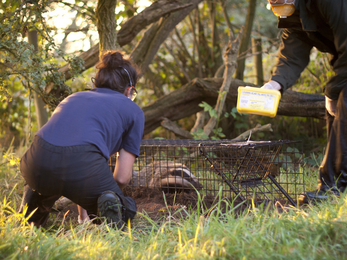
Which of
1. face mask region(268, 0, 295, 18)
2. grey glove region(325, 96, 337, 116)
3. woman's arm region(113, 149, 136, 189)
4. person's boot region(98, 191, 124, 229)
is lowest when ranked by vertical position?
person's boot region(98, 191, 124, 229)

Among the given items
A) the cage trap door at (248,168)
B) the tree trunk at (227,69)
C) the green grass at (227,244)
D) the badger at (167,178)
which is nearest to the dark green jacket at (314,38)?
the cage trap door at (248,168)

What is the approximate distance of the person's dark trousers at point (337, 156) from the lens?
2.12 meters

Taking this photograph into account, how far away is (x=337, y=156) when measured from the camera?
2.16 metres

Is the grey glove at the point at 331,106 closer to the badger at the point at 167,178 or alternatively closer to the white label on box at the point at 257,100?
the white label on box at the point at 257,100

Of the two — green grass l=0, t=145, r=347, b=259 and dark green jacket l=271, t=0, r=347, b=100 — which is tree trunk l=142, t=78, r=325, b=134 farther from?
green grass l=0, t=145, r=347, b=259

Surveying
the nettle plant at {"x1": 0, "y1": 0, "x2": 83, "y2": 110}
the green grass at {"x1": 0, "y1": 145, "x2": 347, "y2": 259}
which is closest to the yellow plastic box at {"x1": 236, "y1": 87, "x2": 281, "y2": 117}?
the green grass at {"x1": 0, "y1": 145, "x2": 347, "y2": 259}

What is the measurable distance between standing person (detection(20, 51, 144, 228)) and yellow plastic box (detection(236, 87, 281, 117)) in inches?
27.2

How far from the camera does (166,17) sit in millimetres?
4406

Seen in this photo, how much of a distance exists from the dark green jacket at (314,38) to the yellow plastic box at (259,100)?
0.34 metres

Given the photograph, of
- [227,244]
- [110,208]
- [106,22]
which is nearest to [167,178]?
[110,208]

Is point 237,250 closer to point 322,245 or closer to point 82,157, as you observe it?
point 322,245

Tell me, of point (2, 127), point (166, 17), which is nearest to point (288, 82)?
point (166, 17)

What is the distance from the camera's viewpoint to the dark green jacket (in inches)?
81.0

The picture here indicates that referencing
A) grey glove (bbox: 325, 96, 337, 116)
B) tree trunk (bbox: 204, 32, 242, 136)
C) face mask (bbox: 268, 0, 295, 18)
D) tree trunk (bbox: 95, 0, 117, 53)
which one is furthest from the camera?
tree trunk (bbox: 204, 32, 242, 136)
